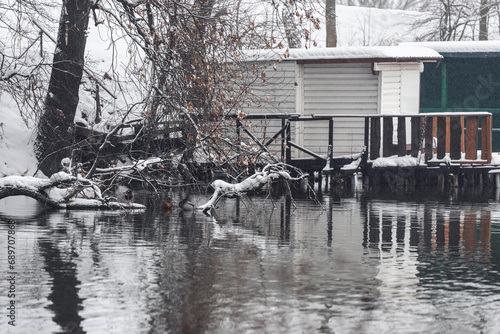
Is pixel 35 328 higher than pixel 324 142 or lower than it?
lower

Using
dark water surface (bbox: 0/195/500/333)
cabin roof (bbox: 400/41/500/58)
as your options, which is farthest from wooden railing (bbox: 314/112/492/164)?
dark water surface (bbox: 0/195/500/333)

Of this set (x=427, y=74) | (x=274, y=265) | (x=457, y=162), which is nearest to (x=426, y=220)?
(x=274, y=265)

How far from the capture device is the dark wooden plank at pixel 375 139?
21.2 metres

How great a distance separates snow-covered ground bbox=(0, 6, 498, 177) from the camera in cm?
2097

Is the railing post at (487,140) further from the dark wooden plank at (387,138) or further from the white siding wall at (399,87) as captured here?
the white siding wall at (399,87)

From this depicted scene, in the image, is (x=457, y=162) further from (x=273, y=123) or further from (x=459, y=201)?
(x=273, y=123)

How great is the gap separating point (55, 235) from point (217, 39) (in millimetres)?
5239

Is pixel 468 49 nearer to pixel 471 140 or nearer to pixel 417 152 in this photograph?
pixel 471 140

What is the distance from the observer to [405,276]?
8273 mm

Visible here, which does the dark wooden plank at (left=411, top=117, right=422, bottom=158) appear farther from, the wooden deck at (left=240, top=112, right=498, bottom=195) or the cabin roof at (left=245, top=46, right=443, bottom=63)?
the cabin roof at (left=245, top=46, right=443, bottom=63)

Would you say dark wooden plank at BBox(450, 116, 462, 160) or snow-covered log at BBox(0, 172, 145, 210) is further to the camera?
dark wooden plank at BBox(450, 116, 462, 160)

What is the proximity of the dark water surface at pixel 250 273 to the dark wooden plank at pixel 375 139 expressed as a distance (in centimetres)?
735

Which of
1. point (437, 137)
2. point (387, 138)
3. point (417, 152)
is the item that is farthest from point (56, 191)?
point (437, 137)

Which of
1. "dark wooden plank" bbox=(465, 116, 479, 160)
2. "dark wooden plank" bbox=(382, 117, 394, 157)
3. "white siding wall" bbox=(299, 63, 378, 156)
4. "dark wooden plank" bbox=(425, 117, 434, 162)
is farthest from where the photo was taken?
"white siding wall" bbox=(299, 63, 378, 156)
